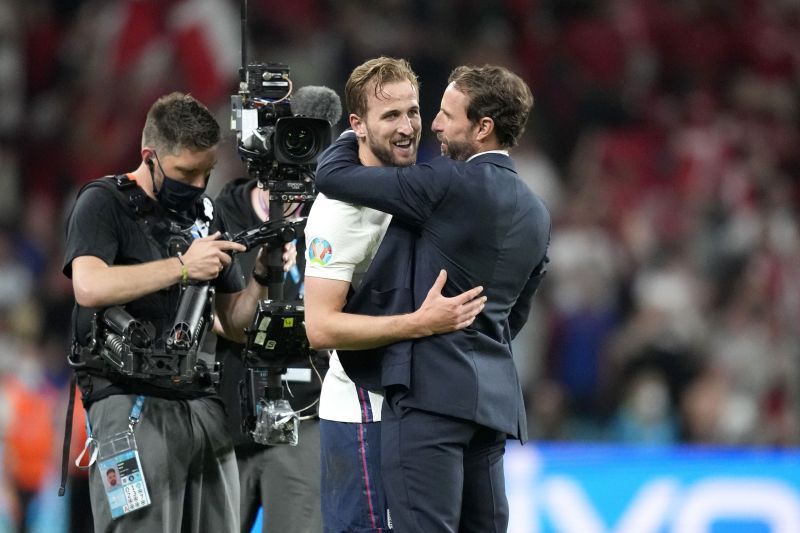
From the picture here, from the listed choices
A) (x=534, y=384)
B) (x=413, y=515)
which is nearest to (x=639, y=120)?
(x=534, y=384)

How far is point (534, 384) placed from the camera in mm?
8539

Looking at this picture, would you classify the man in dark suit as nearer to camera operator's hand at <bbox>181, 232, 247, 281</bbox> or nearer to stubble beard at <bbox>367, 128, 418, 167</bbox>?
stubble beard at <bbox>367, 128, 418, 167</bbox>

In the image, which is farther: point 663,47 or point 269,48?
point 663,47

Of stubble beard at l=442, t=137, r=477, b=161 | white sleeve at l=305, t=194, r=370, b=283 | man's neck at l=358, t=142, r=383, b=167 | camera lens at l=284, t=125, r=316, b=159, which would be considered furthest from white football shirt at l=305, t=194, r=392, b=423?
camera lens at l=284, t=125, r=316, b=159

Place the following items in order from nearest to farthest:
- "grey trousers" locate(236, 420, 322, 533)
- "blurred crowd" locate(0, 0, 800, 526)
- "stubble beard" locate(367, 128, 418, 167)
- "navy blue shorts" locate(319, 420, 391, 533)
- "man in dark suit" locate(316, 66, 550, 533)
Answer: "man in dark suit" locate(316, 66, 550, 533) < "navy blue shorts" locate(319, 420, 391, 533) < "stubble beard" locate(367, 128, 418, 167) < "grey trousers" locate(236, 420, 322, 533) < "blurred crowd" locate(0, 0, 800, 526)

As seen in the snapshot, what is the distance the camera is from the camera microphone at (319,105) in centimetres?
453

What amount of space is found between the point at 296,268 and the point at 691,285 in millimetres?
4920

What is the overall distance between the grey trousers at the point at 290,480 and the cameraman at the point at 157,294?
0.41 metres

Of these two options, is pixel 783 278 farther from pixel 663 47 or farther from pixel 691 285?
pixel 663 47

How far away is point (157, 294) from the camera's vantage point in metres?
3.98

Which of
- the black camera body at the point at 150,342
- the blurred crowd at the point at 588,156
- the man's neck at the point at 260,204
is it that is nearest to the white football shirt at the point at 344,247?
the black camera body at the point at 150,342

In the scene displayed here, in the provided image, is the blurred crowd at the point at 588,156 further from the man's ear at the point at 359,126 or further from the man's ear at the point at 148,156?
the man's ear at the point at 359,126

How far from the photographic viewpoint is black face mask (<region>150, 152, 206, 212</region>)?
3.98 metres

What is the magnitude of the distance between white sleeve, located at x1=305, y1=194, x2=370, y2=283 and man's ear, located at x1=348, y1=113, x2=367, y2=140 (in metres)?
0.23
